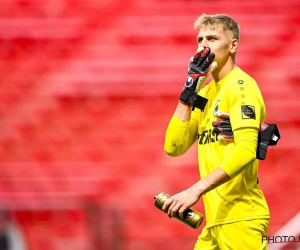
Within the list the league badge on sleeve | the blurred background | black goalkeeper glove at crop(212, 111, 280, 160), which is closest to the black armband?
black goalkeeper glove at crop(212, 111, 280, 160)

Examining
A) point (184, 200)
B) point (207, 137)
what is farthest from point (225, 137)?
point (184, 200)

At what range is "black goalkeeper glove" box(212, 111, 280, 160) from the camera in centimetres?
305

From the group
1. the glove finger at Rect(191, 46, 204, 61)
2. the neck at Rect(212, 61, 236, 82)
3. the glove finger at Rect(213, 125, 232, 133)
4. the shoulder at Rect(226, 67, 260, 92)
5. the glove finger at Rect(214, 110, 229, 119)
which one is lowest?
the glove finger at Rect(213, 125, 232, 133)

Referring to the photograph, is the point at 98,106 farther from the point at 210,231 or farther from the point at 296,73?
the point at 210,231

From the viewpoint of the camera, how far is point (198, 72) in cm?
316

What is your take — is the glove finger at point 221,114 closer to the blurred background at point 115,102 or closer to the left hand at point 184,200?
the left hand at point 184,200

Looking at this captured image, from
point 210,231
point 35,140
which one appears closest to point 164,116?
point 35,140

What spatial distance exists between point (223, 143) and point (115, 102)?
3.07 meters

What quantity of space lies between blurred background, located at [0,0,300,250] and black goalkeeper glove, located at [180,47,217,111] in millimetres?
2589

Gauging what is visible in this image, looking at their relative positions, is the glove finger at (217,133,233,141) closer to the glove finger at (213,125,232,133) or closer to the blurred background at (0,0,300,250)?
the glove finger at (213,125,232,133)

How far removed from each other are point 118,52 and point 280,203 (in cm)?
184

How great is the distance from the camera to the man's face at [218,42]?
10.7 ft

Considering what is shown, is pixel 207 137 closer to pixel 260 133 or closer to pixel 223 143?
pixel 223 143

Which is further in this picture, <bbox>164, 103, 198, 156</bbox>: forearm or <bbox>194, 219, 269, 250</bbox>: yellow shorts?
<bbox>164, 103, 198, 156</bbox>: forearm
